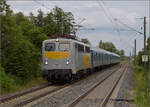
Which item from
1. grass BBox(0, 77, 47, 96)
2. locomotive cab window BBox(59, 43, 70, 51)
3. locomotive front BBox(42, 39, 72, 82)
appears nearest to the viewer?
grass BBox(0, 77, 47, 96)

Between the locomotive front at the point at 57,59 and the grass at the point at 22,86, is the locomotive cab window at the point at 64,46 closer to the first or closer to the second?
the locomotive front at the point at 57,59

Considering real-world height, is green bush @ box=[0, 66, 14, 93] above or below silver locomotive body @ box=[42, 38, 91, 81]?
below

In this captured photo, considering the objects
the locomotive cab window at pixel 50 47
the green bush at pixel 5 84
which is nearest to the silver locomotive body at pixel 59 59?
the locomotive cab window at pixel 50 47

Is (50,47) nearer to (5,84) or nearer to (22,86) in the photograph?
(22,86)

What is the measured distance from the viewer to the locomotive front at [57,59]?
18383mm

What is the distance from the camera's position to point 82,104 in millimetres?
11516

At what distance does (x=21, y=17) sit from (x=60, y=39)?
737 inches

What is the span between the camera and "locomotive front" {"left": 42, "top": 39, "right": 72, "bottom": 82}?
60.3ft

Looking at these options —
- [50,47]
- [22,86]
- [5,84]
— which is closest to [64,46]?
[50,47]

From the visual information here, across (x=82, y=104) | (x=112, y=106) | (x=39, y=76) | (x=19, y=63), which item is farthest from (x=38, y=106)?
(x=39, y=76)

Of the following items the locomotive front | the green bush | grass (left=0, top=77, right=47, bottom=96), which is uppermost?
the locomotive front

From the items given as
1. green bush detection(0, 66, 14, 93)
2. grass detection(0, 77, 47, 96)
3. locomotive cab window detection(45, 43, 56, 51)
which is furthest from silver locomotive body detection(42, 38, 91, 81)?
green bush detection(0, 66, 14, 93)

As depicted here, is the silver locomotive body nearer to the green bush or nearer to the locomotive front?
the locomotive front

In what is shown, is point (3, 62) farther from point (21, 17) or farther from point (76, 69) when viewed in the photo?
point (21, 17)
